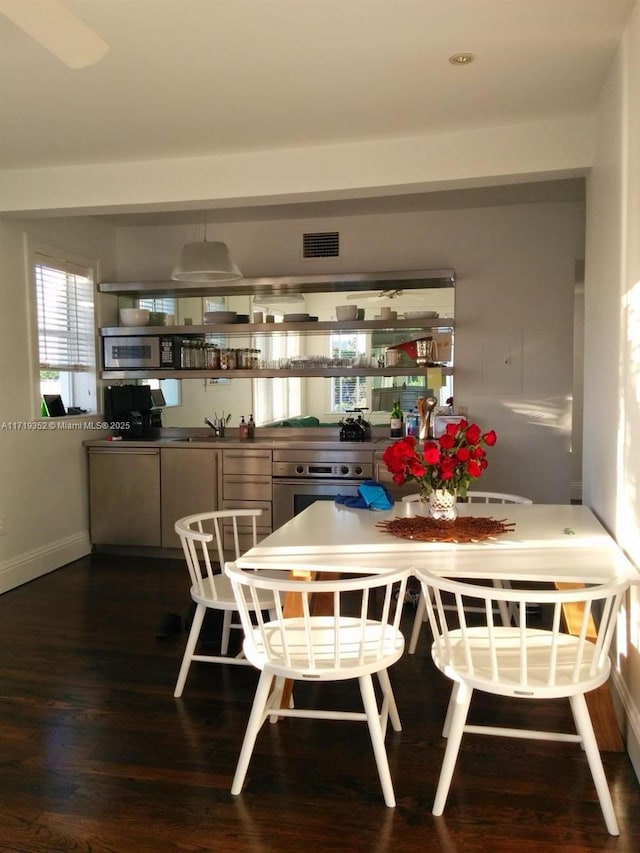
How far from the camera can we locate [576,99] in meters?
3.04

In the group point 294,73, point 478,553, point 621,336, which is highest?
point 294,73

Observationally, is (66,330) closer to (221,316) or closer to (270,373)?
(221,316)

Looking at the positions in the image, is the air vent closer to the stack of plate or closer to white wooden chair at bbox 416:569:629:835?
the stack of plate

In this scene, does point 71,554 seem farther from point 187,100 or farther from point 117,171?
point 187,100

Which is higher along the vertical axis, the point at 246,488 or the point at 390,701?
the point at 246,488

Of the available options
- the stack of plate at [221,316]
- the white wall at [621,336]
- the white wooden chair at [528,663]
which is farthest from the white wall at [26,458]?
the white wall at [621,336]

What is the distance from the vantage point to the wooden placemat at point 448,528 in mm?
2529

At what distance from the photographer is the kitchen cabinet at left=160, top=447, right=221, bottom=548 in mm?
4914

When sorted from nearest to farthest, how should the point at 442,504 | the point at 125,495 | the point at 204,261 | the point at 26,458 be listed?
1. the point at 442,504
2. the point at 204,261
3. the point at 26,458
4. the point at 125,495

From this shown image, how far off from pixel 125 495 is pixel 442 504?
10.0ft

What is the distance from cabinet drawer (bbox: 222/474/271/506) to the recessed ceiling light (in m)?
2.97

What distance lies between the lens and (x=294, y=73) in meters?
2.73

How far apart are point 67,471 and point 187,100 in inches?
115

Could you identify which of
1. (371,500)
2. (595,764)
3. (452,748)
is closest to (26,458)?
(371,500)
